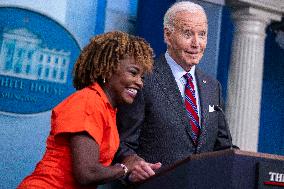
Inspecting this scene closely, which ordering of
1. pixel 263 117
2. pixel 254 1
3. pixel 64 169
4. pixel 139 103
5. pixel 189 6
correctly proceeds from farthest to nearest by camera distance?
pixel 263 117 < pixel 254 1 < pixel 189 6 < pixel 139 103 < pixel 64 169

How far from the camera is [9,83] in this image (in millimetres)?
2965

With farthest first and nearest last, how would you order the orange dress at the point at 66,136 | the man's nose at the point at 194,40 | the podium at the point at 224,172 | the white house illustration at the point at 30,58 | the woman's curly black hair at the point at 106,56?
the white house illustration at the point at 30,58 < the man's nose at the point at 194,40 < the woman's curly black hair at the point at 106,56 < the orange dress at the point at 66,136 < the podium at the point at 224,172

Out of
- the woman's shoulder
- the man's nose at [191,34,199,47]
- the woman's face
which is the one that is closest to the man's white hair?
the man's nose at [191,34,199,47]

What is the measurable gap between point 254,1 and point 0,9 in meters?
2.16

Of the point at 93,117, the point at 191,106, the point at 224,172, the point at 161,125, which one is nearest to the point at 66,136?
the point at 93,117

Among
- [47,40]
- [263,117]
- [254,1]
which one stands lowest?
[263,117]

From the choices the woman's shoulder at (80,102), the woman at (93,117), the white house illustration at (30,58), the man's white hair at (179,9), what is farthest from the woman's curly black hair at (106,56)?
the white house illustration at (30,58)

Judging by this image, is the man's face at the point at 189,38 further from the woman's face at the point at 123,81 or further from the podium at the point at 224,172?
the podium at the point at 224,172

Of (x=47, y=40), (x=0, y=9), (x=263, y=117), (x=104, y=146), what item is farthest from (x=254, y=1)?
(x=104, y=146)

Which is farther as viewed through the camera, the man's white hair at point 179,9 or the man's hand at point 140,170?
the man's white hair at point 179,9

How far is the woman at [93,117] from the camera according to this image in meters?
1.24

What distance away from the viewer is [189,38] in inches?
76.3

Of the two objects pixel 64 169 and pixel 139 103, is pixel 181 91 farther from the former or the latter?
pixel 64 169

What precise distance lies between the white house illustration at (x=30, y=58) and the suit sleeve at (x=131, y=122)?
144cm
